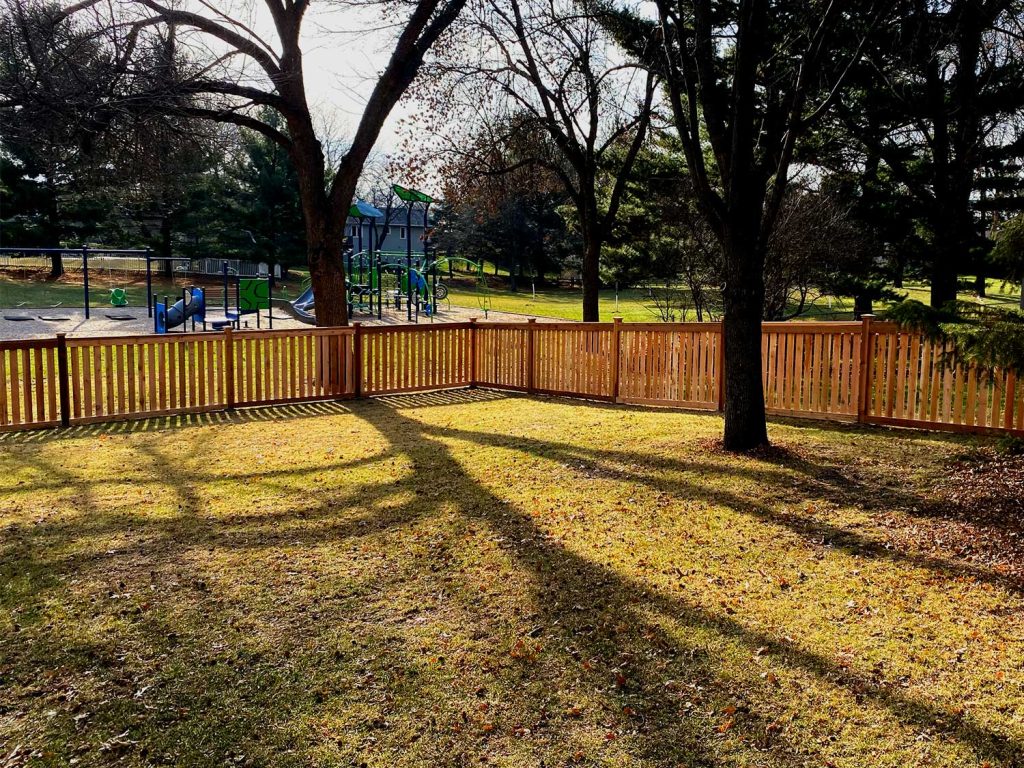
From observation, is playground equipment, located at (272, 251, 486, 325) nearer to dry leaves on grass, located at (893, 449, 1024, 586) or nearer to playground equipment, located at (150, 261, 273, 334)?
playground equipment, located at (150, 261, 273, 334)

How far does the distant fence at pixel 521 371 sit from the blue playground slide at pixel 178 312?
390 inches

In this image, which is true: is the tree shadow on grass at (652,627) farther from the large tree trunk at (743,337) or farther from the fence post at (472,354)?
the fence post at (472,354)

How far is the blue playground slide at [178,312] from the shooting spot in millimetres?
20109

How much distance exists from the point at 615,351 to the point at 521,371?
1.86 meters

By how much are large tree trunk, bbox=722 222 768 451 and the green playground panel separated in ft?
62.2

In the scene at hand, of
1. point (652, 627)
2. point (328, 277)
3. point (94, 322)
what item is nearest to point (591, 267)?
point (328, 277)

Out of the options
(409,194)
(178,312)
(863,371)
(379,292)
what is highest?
(409,194)

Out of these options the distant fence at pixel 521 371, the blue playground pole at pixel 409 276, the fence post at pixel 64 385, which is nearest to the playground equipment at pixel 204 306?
the blue playground pole at pixel 409 276

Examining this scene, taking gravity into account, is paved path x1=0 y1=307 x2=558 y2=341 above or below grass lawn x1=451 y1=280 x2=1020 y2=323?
below

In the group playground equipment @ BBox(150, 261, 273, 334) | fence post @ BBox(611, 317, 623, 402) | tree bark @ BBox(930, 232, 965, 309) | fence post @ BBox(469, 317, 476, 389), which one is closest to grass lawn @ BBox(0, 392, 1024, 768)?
fence post @ BBox(611, 317, 623, 402)

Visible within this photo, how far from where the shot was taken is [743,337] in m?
7.34

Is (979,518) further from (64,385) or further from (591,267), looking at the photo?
(591,267)

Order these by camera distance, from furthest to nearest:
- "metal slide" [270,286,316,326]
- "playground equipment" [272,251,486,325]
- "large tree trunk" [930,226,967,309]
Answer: "playground equipment" [272,251,486,325]
"metal slide" [270,286,316,326]
"large tree trunk" [930,226,967,309]

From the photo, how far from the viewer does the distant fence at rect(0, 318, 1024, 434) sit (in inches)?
334
